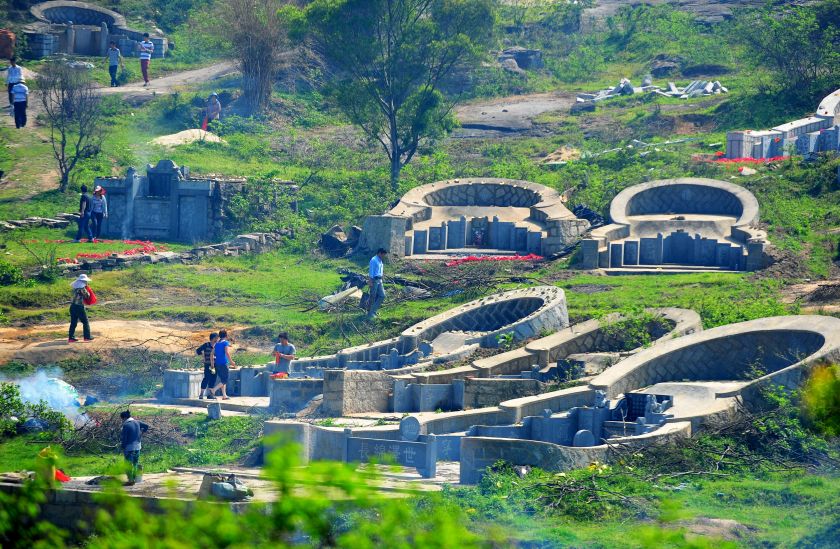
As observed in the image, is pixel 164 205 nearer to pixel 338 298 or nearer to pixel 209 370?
pixel 338 298

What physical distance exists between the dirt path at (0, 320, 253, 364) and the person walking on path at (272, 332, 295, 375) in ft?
8.14

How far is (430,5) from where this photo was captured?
38.0 meters

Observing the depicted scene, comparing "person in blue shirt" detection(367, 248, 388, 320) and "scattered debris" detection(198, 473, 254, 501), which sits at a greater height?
"person in blue shirt" detection(367, 248, 388, 320)

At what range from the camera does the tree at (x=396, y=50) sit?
36375 mm

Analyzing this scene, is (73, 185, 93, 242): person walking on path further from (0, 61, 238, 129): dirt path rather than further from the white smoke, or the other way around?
the white smoke

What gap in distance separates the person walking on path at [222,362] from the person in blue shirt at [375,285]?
12.6 feet

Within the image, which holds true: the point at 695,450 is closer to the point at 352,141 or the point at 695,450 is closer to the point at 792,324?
the point at 792,324

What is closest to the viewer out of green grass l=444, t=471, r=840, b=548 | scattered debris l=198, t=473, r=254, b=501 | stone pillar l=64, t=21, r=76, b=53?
green grass l=444, t=471, r=840, b=548

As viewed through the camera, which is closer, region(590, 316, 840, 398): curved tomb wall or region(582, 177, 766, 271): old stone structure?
region(590, 316, 840, 398): curved tomb wall

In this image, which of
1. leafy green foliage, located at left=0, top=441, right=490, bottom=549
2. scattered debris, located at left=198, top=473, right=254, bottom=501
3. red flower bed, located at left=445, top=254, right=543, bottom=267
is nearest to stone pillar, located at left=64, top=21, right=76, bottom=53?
red flower bed, located at left=445, top=254, right=543, bottom=267

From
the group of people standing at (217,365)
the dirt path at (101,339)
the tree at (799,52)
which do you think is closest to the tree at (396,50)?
the tree at (799,52)

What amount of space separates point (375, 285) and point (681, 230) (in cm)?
650

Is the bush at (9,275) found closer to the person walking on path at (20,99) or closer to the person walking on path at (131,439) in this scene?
the person walking on path at (20,99)

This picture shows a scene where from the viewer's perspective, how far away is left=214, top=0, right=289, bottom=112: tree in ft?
138
